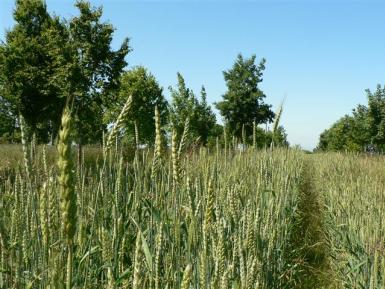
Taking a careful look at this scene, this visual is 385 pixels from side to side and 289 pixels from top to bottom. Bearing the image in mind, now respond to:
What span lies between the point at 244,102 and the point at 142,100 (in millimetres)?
9001

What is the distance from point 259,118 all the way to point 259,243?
27.3m

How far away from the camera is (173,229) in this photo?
1733 mm

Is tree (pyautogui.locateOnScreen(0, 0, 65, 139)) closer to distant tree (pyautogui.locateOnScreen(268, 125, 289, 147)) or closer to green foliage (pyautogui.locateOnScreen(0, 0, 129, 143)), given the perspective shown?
green foliage (pyautogui.locateOnScreen(0, 0, 129, 143))

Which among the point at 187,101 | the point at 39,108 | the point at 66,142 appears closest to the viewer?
the point at 66,142

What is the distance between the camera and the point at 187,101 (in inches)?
877

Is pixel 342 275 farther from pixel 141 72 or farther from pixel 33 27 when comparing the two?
pixel 141 72

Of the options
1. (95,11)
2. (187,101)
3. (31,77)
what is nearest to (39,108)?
(31,77)

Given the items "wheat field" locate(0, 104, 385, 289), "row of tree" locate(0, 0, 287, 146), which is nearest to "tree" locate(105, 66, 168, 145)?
"row of tree" locate(0, 0, 287, 146)

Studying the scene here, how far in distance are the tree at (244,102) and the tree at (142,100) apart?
5661mm

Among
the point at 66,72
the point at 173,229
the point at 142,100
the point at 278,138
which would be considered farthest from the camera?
the point at 142,100

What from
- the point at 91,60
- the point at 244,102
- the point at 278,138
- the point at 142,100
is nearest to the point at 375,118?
the point at 244,102

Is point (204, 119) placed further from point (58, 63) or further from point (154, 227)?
point (154, 227)

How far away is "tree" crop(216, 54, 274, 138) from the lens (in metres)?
28.5

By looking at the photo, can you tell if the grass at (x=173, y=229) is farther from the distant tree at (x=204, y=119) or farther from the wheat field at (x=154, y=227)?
the distant tree at (x=204, y=119)
